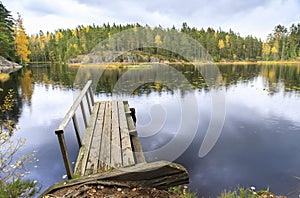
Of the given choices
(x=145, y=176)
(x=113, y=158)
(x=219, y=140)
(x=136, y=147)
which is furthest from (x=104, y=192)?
(x=219, y=140)

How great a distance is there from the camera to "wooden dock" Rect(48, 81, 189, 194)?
83.0 inches

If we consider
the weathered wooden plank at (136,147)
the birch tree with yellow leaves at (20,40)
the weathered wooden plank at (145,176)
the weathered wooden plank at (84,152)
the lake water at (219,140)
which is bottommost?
the lake water at (219,140)

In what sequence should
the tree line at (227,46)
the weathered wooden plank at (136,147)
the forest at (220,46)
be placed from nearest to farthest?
the weathered wooden plank at (136,147), the forest at (220,46), the tree line at (227,46)

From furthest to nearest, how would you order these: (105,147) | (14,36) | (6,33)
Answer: (14,36), (6,33), (105,147)

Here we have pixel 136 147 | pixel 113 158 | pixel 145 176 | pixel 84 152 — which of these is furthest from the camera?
pixel 136 147

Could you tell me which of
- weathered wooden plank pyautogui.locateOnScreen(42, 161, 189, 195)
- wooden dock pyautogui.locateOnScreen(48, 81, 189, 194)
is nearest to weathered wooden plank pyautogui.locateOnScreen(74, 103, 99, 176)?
wooden dock pyautogui.locateOnScreen(48, 81, 189, 194)

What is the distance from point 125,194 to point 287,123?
7319 millimetres

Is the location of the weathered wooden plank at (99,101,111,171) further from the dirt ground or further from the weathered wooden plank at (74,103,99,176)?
the dirt ground

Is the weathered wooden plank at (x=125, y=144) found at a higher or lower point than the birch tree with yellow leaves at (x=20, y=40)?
lower

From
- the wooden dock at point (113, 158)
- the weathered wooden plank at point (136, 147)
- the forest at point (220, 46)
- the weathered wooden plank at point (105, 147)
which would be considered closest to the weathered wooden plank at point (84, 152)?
the wooden dock at point (113, 158)

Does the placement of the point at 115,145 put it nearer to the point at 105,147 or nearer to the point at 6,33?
the point at 105,147

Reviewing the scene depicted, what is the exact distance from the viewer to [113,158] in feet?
9.59

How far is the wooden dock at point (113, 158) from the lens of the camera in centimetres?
211

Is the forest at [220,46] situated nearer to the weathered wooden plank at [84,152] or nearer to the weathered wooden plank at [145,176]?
the weathered wooden plank at [84,152]
